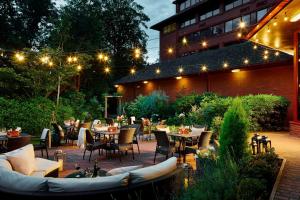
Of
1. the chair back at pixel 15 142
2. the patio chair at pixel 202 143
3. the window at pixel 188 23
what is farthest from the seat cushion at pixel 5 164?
the window at pixel 188 23

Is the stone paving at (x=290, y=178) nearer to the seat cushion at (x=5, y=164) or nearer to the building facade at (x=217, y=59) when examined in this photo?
the building facade at (x=217, y=59)

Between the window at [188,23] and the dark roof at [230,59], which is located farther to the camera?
the window at [188,23]

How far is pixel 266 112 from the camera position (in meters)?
13.0

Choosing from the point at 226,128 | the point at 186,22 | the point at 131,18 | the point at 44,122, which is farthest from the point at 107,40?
the point at 226,128

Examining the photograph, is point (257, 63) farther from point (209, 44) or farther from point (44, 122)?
point (209, 44)

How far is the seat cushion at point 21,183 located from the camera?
3.88m

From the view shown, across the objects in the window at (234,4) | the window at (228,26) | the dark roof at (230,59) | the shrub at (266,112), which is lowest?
the shrub at (266,112)

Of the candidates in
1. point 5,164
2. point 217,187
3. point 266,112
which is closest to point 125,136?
point 5,164

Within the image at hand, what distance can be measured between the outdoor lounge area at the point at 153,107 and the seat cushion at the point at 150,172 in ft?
0.06

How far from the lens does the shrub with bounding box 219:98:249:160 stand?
→ 5777 millimetres

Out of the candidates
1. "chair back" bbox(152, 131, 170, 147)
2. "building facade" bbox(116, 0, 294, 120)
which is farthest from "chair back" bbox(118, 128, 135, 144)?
"building facade" bbox(116, 0, 294, 120)

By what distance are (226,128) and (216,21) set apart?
2618 cm

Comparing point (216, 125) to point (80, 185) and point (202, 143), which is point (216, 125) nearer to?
point (202, 143)

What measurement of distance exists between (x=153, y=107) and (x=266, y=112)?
29.4 ft
